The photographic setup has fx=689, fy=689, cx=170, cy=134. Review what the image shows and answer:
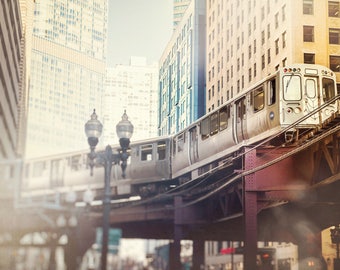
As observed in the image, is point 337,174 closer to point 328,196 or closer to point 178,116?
point 328,196

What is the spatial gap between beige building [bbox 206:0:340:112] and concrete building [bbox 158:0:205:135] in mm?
828

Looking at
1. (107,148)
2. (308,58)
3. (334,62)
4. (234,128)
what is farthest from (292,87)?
(334,62)

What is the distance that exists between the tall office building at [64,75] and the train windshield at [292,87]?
5.36 m

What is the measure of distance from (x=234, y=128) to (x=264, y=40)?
9768 millimetres

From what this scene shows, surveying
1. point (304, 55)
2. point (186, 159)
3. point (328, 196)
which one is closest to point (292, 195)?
point (328, 196)

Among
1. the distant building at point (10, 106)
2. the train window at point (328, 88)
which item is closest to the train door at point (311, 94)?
the train window at point (328, 88)

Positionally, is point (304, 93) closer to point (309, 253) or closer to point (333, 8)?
point (309, 253)

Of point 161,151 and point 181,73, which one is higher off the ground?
point 181,73

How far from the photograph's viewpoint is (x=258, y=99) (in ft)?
43.1

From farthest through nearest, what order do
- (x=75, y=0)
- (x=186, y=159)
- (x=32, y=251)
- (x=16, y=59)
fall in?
(x=186, y=159)
(x=16, y=59)
(x=75, y=0)
(x=32, y=251)

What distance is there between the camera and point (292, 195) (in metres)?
11.5

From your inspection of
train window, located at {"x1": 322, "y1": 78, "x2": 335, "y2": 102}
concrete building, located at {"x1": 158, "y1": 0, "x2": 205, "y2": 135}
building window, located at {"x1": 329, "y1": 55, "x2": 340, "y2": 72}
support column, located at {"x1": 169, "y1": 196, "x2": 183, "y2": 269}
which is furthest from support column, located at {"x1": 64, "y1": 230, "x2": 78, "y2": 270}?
building window, located at {"x1": 329, "y1": 55, "x2": 340, "y2": 72}

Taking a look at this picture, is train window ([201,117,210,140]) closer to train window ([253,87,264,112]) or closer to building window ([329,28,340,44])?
train window ([253,87,264,112])

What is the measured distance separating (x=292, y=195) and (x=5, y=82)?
5372mm
